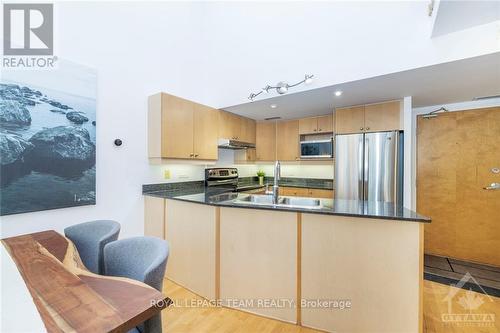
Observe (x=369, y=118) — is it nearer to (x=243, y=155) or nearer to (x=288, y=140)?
(x=288, y=140)

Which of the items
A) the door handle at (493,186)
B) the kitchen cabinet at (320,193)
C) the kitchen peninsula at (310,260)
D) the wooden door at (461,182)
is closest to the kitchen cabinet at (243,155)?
the kitchen cabinet at (320,193)

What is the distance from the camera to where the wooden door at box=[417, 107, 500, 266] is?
2.91 metres

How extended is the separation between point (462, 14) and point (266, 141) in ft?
10.0

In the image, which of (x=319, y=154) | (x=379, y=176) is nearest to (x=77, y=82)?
(x=319, y=154)

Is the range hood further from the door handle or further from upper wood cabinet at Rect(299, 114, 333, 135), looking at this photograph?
the door handle

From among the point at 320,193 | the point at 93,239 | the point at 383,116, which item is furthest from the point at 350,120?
the point at 93,239

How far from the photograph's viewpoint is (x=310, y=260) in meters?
1.73

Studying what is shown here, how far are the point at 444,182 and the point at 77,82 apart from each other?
471 cm

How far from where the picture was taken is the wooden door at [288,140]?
4.13 m

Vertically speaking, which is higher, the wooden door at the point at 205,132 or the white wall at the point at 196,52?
the white wall at the point at 196,52

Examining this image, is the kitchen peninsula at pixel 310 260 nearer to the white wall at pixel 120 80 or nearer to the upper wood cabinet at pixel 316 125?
the white wall at pixel 120 80

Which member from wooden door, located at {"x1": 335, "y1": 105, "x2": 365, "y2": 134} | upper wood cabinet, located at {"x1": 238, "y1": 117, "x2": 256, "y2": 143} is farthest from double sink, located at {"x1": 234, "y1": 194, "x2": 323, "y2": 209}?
upper wood cabinet, located at {"x1": 238, "y1": 117, "x2": 256, "y2": 143}

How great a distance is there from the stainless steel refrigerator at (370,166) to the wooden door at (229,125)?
5.28 ft

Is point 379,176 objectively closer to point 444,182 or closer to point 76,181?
point 444,182
